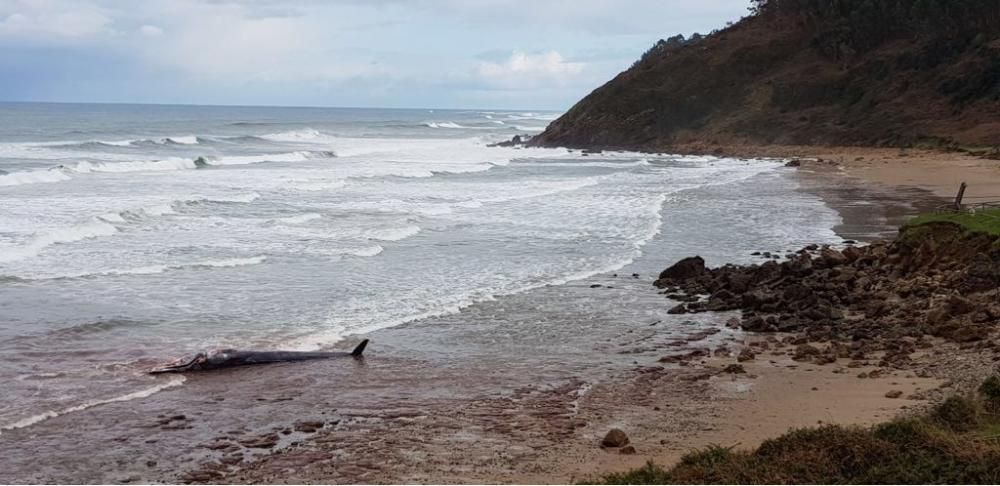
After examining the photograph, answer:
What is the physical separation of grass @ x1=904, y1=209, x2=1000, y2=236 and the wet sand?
5.51 metres

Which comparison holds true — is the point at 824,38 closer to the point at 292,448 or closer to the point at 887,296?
the point at 887,296

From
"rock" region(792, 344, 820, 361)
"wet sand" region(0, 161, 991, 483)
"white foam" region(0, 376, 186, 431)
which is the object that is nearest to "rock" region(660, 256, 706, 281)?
"wet sand" region(0, 161, 991, 483)

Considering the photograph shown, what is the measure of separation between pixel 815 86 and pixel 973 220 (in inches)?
2144

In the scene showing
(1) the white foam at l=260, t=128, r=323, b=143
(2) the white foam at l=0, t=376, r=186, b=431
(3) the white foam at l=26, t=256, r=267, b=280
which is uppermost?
(2) the white foam at l=0, t=376, r=186, b=431

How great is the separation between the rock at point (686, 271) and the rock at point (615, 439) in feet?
32.3

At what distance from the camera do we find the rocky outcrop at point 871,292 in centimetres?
1380

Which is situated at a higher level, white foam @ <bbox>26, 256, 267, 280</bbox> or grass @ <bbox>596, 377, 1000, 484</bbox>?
grass @ <bbox>596, 377, 1000, 484</bbox>

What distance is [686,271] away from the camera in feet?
63.3

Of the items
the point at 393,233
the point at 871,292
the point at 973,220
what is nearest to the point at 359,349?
the point at 871,292

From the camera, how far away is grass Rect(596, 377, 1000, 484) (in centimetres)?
695

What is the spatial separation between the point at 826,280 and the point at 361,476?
11.5m

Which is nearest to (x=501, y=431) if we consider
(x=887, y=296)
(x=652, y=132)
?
(x=887, y=296)

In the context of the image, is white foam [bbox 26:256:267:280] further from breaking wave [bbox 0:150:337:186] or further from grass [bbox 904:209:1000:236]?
breaking wave [bbox 0:150:337:186]

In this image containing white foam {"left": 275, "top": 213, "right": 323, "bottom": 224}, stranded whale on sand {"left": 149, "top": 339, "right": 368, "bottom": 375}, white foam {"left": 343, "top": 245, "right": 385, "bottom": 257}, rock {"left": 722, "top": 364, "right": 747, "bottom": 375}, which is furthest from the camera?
white foam {"left": 275, "top": 213, "right": 323, "bottom": 224}
